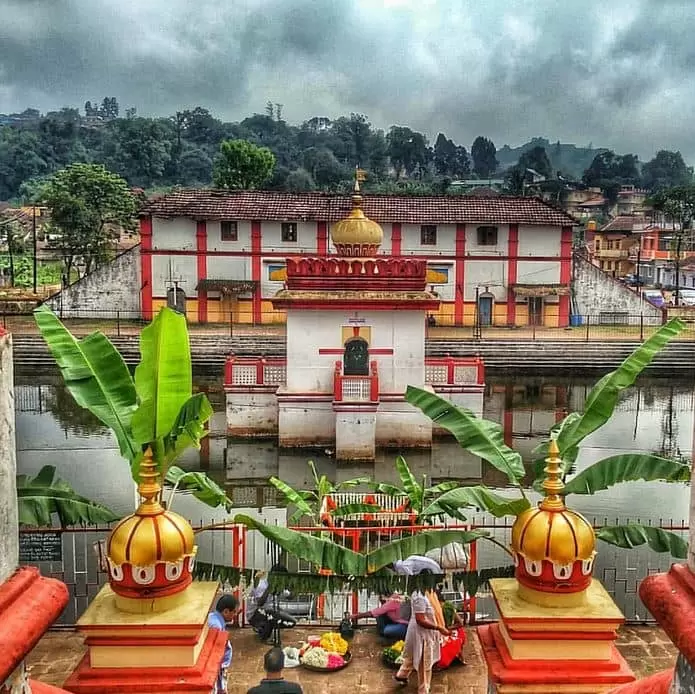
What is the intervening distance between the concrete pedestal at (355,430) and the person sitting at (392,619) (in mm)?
9781

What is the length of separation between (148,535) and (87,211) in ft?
129

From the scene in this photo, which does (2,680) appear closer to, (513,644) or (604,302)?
(513,644)

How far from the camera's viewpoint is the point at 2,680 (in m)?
2.00

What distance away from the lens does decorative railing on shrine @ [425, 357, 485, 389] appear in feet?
61.1

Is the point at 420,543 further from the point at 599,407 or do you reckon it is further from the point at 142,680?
the point at 142,680

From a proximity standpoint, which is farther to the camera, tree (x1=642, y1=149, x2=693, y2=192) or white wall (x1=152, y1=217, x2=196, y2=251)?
tree (x1=642, y1=149, x2=693, y2=192)

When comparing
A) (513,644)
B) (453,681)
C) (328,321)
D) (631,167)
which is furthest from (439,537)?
(631,167)

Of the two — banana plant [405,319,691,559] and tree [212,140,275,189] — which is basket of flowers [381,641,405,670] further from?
tree [212,140,275,189]

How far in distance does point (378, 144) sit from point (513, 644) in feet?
407

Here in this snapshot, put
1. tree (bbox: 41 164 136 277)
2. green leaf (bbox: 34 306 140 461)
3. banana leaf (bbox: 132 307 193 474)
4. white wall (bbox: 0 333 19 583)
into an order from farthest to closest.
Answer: tree (bbox: 41 164 136 277) → green leaf (bbox: 34 306 140 461) → banana leaf (bbox: 132 307 193 474) → white wall (bbox: 0 333 19 583)

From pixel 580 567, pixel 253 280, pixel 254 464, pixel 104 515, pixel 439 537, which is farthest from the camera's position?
pixel 253 280

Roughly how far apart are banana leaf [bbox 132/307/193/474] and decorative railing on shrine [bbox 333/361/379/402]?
39.0 feet

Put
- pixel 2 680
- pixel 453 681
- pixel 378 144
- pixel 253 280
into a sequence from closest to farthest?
pixel 2 680, pixel 453 681, pixel 253 280, pixel 378 144

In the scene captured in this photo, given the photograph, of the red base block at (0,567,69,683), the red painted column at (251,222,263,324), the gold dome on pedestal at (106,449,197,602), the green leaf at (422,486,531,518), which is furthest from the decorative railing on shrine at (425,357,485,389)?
the red painted column at (251,222,263,324)
